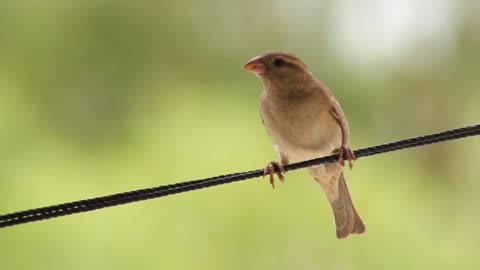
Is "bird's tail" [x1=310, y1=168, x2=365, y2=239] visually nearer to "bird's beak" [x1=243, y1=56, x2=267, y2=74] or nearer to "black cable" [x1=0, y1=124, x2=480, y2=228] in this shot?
"bird's beak" [x1=243, y1=56, x2=267, y2=74]

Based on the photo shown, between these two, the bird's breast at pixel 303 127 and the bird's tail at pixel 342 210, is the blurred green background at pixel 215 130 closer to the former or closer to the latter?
the bird's tail at pixel 342 210

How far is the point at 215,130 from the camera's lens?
5270 millimetres

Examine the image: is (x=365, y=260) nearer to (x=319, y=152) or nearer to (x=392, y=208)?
(x=392, y=208)

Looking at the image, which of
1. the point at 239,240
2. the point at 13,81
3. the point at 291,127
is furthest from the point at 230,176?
the point at 13,81

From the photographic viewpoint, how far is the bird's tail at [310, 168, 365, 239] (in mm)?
4000

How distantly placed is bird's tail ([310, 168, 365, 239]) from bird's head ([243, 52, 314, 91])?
1.69 ft

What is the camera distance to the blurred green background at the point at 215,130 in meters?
4.98

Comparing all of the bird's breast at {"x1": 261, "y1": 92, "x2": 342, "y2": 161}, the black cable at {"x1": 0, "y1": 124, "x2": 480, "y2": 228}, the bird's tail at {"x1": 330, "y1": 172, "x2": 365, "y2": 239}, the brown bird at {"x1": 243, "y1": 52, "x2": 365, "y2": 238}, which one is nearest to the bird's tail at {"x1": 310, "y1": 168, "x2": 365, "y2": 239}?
the bird's tail at {"x1": 330, "y1": 172, "x2": 365, "y2": 239}

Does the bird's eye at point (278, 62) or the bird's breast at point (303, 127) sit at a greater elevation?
the bird's eye at point (278, 62)

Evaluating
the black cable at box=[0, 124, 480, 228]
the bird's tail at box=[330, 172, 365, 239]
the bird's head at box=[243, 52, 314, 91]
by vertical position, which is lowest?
the bird's tail at box=[330, 172, 365, 239]

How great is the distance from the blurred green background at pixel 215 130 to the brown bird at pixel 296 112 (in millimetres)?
1269

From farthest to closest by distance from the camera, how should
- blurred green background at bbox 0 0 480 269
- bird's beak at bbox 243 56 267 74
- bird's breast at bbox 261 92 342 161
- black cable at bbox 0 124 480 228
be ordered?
blurred green background at bbox 0 0 480 269 < bird's beak at bbox 243 56 267 74 < bird's breast at bbox 261 92 342 161 < black cable at bbox 0 124 480 228

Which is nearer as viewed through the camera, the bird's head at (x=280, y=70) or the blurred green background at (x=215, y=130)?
the bird's head at (x=280, y=70)

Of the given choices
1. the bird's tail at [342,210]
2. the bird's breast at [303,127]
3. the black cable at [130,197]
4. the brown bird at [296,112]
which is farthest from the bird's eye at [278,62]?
the black cable at [130,197]
